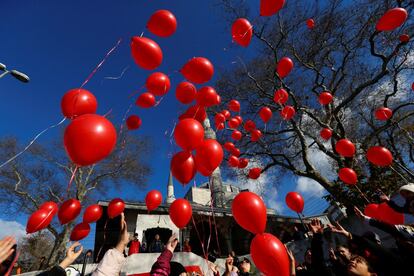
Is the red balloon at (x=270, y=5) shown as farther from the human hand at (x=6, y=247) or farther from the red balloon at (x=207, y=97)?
the human hand at (x=6, y=247)

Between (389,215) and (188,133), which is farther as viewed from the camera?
(389,215)

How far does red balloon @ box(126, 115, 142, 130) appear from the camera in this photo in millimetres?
4436

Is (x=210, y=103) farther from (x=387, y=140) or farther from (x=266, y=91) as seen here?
(x=387, y=140)

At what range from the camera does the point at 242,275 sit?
3219 mm

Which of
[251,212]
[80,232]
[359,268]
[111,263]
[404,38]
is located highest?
[404,38]

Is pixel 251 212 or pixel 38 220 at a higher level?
pixel 38 220

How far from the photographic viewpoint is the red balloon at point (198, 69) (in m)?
3.62

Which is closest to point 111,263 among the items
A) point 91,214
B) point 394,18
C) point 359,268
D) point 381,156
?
point 91,214

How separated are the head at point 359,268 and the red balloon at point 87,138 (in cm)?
236

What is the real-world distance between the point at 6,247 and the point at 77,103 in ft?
4.98

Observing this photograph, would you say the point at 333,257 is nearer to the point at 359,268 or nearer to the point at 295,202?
the point at 359,268

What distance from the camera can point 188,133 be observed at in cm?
287

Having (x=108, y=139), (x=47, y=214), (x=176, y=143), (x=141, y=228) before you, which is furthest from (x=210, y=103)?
(x=141, y=228)

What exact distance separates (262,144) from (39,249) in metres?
23.2
